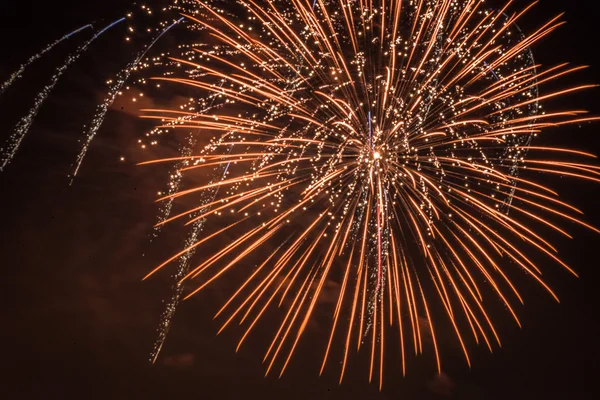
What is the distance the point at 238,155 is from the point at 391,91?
2701 mm

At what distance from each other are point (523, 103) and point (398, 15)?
2.50 m

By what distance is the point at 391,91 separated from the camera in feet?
28.7

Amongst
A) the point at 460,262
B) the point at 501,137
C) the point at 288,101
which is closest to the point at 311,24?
the point at 288,101

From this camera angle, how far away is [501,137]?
9062 millimetres

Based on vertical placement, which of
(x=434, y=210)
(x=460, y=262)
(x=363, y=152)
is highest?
(x=363, y=152)

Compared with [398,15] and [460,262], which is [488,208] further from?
[398,15]

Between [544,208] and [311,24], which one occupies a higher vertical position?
[311,24]

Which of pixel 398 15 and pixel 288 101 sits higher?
pixel 398 15

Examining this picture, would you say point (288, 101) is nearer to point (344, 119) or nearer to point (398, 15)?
point (344, 119)

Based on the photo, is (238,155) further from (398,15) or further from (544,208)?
(544,208)

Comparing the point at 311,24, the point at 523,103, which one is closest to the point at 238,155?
the point at 311,24

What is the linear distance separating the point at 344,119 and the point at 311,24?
169cm

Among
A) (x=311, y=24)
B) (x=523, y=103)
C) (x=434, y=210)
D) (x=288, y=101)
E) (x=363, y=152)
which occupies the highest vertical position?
(x=311, y=24)

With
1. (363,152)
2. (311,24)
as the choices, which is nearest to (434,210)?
(363,152)
